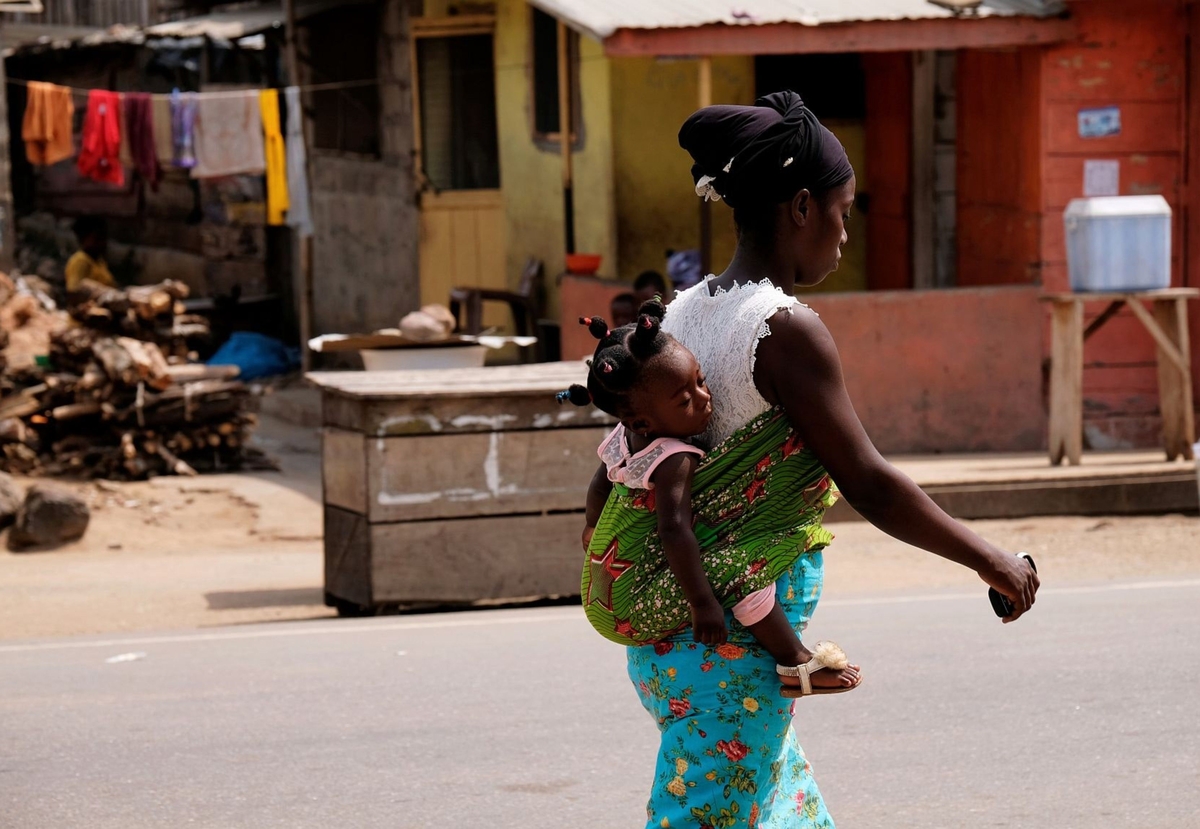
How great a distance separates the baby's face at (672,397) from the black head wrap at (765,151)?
0.29 metres

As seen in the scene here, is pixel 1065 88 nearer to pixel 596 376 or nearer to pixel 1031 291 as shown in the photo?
pixel 1031 291

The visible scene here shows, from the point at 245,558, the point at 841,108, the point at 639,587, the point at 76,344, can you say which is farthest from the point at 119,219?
the point at 639,587

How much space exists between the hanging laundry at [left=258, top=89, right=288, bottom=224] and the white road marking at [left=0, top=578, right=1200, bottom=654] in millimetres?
8151

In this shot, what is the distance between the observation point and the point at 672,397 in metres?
2.62

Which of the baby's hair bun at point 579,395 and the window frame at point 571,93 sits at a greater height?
the window frame at point 571,93

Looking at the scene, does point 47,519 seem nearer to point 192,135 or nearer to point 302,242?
point 302,242

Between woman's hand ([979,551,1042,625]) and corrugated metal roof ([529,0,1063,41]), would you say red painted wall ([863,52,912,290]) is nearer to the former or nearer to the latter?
corrugated metal roof ([529,0,1063,41])

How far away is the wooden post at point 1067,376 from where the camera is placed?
974 centimetres

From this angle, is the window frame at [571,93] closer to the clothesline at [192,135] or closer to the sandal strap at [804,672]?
the clothesline at [192,135]

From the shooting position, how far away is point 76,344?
1246 centimetres

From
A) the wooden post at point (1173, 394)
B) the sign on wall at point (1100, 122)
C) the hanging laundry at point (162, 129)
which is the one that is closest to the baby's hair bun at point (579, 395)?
the wooden post at point (1173, 394)

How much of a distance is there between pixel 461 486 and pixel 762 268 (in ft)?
14.8

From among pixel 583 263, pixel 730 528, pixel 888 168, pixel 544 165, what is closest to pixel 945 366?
pixel 888 168

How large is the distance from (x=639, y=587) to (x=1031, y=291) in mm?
8909
